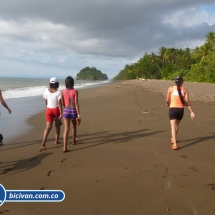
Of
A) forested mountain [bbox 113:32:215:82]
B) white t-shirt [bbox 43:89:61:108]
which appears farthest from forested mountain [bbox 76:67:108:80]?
white t-shirt [bbox 43:89:61:108]

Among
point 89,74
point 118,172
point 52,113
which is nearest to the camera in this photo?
point 118,172

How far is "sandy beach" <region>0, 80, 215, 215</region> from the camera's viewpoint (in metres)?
3.02

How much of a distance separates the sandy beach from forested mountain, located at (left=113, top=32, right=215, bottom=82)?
110 ft

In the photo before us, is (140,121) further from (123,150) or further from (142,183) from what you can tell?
(142,183)

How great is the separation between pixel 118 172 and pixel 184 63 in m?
61.9

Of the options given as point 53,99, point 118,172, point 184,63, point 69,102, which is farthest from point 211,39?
point 118,172

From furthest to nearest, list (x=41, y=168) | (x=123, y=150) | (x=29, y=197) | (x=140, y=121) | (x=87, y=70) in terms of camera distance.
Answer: (x=87, y=70) < (x=140, y=121) < (x=123, y=150) < (x=41, y=168) < (x=29, y=197)

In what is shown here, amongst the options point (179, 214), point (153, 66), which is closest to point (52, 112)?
→ point (179, 214)

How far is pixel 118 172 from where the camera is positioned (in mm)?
4059

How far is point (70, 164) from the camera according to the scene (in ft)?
14.7

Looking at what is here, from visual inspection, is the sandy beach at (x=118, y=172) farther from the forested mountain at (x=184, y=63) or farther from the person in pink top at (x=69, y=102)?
the forested mountain at (x=184, y=63)

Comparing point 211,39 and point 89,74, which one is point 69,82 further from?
point 89,74

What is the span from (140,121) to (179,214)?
18.8 ft

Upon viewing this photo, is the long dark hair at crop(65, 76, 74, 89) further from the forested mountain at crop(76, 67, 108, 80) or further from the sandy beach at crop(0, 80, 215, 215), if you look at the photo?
the forested mountain at crop(76, 67, 108, 80)
